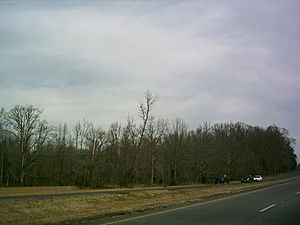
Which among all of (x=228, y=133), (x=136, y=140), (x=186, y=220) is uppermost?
(x=228, y=133)

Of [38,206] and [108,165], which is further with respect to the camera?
[108,165]

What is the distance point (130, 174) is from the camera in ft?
251

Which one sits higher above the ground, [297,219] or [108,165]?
[108,165]

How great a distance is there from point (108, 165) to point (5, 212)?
60.2 m

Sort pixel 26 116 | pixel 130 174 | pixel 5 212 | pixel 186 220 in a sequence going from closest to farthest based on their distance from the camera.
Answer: pixel 186 220 → pixel 5 212 → pixel 130 174 → pixel 26 116

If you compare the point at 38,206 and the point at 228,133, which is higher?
the point at 228,133

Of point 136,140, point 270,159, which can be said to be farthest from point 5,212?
point 270,159

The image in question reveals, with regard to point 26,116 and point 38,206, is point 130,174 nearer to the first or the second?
point 26,116

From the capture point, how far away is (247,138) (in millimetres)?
151625

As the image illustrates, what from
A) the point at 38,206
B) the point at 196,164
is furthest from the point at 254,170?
the point at 38,206

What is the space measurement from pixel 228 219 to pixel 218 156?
3821 inches

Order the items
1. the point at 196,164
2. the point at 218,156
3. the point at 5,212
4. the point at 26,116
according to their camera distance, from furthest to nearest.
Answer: the point at 218,156, the point at 196,164, the point at 26,116, the point at 5,212

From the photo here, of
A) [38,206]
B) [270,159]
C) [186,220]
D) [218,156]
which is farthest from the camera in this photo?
[270,159]

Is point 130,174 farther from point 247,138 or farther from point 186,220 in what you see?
point 247,138
